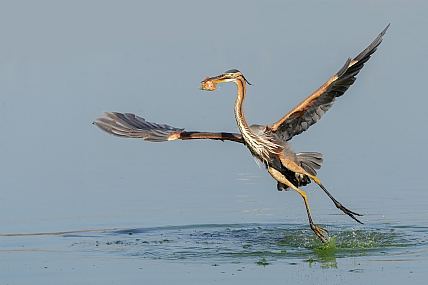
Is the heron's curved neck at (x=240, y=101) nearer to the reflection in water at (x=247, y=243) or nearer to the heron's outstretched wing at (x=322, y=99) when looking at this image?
the heron's outstretched wing at (x=322, y=99)

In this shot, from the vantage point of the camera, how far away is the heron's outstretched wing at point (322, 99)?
11.5 meters

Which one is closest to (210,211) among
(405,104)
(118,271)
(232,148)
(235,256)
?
(235,256)

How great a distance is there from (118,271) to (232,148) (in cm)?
1154

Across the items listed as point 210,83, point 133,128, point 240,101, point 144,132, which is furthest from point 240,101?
point 133,128

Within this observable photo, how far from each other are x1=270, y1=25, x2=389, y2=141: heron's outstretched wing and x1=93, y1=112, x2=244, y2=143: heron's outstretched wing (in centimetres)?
66

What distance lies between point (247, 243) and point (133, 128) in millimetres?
2314

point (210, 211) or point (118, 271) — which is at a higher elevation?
point (210, 211)

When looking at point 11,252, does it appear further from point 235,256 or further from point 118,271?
point 235,256

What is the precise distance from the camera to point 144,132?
40.5 feet

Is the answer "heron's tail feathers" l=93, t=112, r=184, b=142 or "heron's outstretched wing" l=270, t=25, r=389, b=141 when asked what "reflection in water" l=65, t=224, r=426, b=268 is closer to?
"heron's tail feathers" l=93, t=112, r=184, b=142

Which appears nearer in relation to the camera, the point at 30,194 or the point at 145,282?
the point at 145,282

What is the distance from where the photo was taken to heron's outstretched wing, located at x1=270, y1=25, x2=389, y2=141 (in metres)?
11.5

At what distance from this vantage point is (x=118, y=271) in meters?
10.1

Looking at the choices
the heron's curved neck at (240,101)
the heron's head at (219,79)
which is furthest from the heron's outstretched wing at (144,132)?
the heron's head at (219,79)
